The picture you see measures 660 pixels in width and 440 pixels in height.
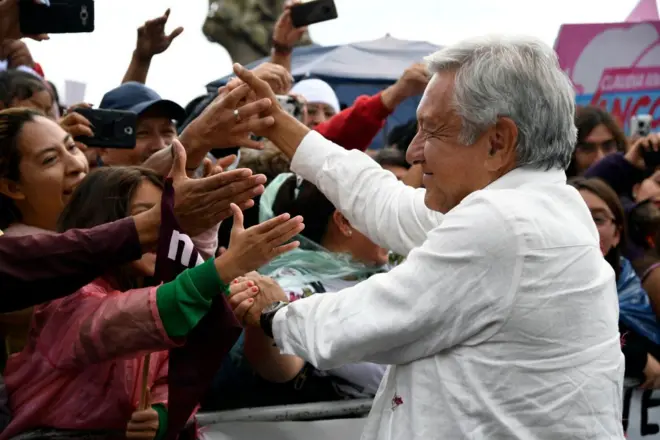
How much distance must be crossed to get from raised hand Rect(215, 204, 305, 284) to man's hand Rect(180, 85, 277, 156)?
75cm

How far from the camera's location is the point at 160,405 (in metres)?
2.52

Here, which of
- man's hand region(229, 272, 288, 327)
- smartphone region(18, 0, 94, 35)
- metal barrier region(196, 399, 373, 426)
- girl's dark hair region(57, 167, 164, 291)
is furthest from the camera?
smartphone region(18, 0, 94, 35)

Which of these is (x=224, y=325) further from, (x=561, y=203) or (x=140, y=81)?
(x=140, y=81)

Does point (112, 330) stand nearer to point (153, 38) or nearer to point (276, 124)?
point (276, 124)

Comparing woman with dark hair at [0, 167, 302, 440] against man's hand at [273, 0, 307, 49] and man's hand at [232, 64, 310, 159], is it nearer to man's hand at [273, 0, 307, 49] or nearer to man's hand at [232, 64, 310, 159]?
man's hand at [232, 64, 310, 159]

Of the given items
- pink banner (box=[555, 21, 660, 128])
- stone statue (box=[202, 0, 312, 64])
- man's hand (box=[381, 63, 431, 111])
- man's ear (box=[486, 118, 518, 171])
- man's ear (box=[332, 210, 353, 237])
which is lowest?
stone statue (box=[202, 0, 312, 64])

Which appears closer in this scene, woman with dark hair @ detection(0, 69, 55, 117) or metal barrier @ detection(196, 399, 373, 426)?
metal barrier @ detection(196, 399, 373, 426)

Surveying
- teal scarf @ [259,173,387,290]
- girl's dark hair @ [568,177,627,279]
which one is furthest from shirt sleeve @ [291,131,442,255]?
girl's dark hair @ [568,177,627,279]

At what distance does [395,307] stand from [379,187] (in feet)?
2.88

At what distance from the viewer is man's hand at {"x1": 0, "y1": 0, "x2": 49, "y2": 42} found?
3.17 meters

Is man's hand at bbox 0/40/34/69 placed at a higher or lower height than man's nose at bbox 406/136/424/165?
lower

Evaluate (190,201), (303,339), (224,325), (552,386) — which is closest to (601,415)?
(552,386)

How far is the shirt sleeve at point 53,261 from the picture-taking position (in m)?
2.19

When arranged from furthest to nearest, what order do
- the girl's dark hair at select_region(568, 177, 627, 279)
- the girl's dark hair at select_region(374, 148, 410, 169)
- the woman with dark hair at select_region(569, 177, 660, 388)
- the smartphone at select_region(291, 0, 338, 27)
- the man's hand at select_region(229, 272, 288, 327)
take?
the girl's dark hair at select_region(374, 148, 410, 169) < the smartphone at select_region(291, 0, 338, 27) < the girl's dark hair at select_region(568, 177, 627, 279) < the woman with dark hair at select_region(569, 177, 660, 388) < the man's hand at select_region(229, 272, 288, 327)
